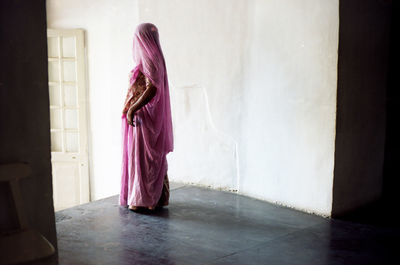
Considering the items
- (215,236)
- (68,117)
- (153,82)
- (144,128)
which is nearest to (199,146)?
(144,128)

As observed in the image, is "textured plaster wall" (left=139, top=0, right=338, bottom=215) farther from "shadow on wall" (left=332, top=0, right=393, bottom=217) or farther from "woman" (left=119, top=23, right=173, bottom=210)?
"woman" (left=119, top=23, right=173, bottom=210)

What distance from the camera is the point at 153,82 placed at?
3863 mm

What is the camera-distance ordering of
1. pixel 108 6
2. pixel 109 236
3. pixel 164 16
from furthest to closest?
pixel 108 6
pixel 164 16
pixel 109 236

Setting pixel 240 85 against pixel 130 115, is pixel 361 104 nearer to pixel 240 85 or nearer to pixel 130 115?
pixel 240 85

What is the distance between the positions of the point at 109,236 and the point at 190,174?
1.86 meters

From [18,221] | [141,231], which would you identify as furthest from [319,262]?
[18,221]

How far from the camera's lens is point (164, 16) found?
5129mm

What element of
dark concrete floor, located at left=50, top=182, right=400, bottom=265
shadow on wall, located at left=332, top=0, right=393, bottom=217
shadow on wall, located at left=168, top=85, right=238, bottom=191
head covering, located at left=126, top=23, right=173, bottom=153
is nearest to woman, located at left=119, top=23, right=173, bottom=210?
head covering, located at left=126, top=23, right=173, bottom=153

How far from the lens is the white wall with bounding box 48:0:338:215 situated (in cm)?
400

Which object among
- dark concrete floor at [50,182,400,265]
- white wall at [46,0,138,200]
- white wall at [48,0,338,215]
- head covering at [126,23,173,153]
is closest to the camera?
dark concrete floor at [50,182,400,265]

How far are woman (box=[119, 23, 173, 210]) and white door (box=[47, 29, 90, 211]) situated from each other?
7.09ft

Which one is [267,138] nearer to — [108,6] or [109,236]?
[109,236]

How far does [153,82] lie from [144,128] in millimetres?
445

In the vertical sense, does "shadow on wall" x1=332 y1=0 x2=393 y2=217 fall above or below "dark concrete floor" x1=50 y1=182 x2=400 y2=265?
above
